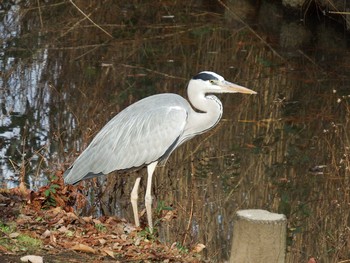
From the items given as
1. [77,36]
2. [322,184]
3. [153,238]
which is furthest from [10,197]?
[77,36]

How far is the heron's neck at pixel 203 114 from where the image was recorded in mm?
6730

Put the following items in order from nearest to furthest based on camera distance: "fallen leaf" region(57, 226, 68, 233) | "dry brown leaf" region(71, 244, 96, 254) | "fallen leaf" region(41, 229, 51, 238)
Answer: "dry brown leaf" region(71, 244, 96, 254)
"fallen leaf" region(41, 229, 51, 238)
"fallen leaf" region(57, 226, 68, 233)

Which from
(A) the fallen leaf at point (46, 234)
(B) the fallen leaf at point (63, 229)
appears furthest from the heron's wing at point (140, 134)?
(A) the fallen leaf at point (46, 234)

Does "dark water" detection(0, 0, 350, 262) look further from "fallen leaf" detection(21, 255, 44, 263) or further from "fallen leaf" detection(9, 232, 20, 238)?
"fallen leaf" detection(21, 255, 44, 263)

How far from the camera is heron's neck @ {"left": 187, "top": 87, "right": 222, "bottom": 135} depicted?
673 cm

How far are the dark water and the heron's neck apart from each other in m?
0.45

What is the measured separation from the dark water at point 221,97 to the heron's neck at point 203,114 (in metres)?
0.45

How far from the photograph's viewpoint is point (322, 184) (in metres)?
8.38

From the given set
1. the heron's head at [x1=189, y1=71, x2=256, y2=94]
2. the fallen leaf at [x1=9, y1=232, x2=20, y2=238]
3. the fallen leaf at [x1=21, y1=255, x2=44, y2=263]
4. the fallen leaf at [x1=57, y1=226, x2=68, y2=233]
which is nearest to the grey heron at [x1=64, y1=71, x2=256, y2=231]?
the heron's head at [x1=189, y1=71, x2=256, y2=94]

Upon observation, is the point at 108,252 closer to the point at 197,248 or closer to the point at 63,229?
the point at 63,229

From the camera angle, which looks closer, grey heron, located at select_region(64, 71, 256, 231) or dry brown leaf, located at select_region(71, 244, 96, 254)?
dry brown leaf, located at select_region(71, 244, 96, 254)

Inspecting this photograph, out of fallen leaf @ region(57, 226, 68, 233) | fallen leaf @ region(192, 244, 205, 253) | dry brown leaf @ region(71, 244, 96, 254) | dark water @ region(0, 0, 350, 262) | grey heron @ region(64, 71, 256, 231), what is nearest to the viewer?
dry brown leaf @ region(71, 244, 96, 254)

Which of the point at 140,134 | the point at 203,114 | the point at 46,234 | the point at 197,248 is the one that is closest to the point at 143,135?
the point at 140,134

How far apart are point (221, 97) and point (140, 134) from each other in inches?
167
